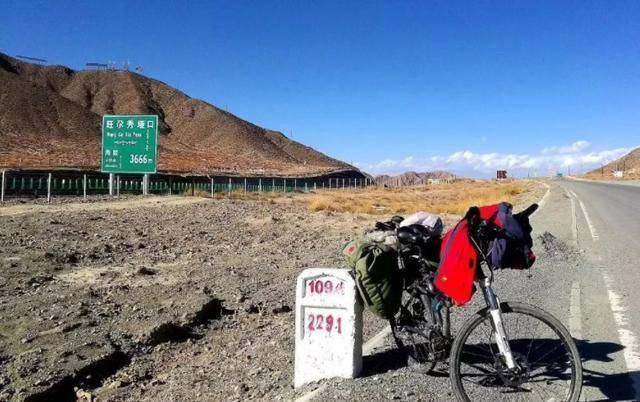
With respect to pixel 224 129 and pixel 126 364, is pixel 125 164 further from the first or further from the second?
pixel 224 129

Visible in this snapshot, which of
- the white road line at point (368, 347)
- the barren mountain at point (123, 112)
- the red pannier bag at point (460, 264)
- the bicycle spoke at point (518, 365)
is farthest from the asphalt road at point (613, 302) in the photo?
the barren mountain at point (123, 112)

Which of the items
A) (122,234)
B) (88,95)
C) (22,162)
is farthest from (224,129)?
(122,234)

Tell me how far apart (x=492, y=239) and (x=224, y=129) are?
119 meters

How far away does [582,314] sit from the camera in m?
6.43

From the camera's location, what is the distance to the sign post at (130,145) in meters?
31.1

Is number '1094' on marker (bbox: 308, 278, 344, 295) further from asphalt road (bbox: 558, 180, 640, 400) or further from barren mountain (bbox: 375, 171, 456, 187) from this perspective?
barren mountain (bbox: 375, 171, 456, 187)

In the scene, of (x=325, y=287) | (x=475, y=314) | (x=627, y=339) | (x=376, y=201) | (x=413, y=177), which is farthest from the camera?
(x=413, y=177)

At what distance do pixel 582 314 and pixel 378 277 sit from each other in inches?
137

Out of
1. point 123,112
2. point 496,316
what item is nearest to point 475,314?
point 496,316

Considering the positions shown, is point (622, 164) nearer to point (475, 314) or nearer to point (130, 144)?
point (130, 144)

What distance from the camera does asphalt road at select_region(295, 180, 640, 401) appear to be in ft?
13.7

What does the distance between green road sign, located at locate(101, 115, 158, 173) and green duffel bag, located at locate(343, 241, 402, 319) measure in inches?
1119

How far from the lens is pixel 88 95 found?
11750cm

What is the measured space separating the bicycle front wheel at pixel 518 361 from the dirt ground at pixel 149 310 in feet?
4.51
